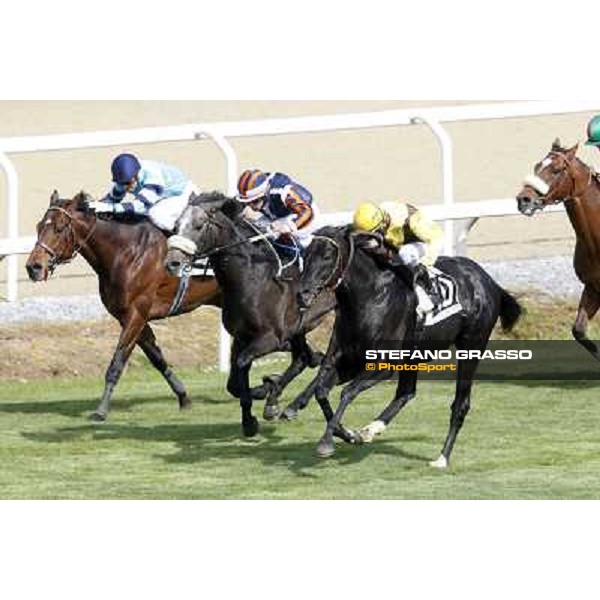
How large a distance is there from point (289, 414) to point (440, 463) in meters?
1.58

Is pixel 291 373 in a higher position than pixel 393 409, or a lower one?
lower

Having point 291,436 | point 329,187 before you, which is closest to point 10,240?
point 291,436

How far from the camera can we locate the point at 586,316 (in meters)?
12.1

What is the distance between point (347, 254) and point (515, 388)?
338cm

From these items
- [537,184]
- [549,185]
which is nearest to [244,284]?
[537,184]

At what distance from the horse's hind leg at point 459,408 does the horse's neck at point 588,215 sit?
234cm

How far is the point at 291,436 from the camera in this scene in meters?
10.8

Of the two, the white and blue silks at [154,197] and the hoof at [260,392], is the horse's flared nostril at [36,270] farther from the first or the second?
the hoof at [260,392]

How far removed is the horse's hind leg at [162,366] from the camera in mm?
11914

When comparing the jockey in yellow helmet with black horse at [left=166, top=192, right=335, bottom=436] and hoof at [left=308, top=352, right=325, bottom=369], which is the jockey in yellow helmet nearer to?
black horse at [left=166, top=192, right=335, bottom=436]

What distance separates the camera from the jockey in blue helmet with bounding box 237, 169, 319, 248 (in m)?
10.9

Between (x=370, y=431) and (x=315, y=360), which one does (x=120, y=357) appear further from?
(x=370, y=431)

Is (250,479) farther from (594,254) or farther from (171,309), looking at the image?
(594,254)

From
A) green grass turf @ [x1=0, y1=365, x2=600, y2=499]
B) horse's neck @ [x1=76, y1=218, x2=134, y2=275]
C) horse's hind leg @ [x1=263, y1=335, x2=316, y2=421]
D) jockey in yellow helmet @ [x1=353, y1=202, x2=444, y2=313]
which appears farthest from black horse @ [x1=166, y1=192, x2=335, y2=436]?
horse's neck @ [x1=76, y1=218, x2=134, y2=275]
